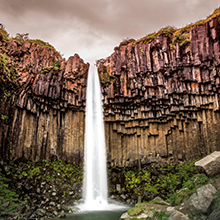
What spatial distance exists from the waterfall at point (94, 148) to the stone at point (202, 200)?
763cm

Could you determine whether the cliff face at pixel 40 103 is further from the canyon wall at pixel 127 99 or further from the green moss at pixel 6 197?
the green moss at pixel 6 197

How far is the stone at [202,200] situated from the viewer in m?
6.64

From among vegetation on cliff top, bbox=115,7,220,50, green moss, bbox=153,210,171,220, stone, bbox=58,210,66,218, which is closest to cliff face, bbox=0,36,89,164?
stone, bbox=58,210,66,218

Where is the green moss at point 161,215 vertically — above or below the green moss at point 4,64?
below

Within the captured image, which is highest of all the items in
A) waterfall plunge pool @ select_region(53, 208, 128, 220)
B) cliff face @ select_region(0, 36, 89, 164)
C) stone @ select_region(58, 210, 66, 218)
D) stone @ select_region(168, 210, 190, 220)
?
cliff face @ select_region(0, 36, 89, 164)

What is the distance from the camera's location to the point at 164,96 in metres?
14.2

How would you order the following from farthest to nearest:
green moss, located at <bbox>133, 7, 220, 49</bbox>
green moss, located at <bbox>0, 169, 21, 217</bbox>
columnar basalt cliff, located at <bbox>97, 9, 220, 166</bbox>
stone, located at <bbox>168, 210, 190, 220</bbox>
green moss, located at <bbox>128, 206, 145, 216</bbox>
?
1. green moss, located at <bbox>133, 7, 220, 49</bbox>
2. columnar basalt cliff, located at <bbox>97, 9, 220, 166</bbox>
3. green moss, located at <bbox>0, 169, 21, 217</bbox>
4. green moss, located at <bbox>128, 206, 145, 216</bbox>
5. stone, located at <bbox>168, 210, 190, 220</bbox>

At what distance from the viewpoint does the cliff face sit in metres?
12.5

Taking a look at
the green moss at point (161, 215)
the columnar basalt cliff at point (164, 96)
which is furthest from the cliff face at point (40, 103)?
the green moss at point (161, 215)

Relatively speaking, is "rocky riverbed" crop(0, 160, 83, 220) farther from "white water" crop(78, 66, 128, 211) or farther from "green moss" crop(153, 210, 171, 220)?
"green moss" crop(153, 210, 171, 220)

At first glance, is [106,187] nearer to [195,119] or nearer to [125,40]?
[195,119]

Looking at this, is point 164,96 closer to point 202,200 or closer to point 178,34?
point 178,34

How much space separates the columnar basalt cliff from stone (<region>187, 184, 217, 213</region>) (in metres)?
6.27

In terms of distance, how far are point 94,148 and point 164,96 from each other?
278 inches
